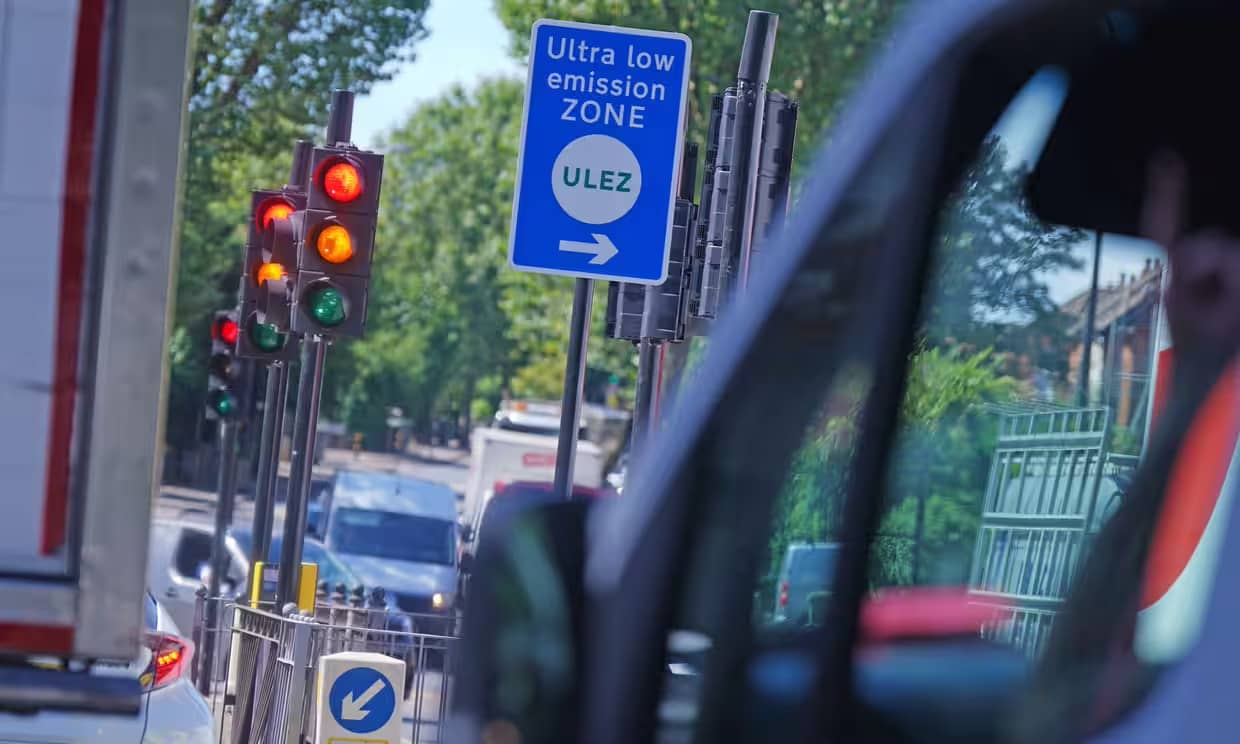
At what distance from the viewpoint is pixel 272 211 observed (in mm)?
13234

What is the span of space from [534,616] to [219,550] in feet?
54.0

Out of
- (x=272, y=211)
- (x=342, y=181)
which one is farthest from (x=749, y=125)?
(x=272, y=211)

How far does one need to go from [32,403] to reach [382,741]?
244 inches

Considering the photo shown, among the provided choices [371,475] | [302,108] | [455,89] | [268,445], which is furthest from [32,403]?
[455,89]

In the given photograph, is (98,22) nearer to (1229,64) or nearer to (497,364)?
(1229,64)

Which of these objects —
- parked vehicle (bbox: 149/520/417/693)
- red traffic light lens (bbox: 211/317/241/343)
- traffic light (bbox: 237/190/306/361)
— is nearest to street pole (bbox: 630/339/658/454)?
traffic light (bbox: 237/190/306/361)

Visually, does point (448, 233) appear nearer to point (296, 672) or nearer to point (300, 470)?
point (300, 470)

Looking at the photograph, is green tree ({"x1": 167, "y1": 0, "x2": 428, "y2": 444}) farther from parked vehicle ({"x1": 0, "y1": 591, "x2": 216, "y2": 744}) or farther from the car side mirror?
the car side mirror

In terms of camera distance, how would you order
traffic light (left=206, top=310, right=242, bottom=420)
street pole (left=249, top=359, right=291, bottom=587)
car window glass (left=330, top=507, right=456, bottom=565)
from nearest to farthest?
1. street pole (left=249, top=359, right=291, bottom=587)
2. traffic light (left=206, top=310, right=242, bottom=420)
3. car window glass (left=330, top=507, right=456, bottom=565)

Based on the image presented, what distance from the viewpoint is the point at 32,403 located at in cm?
328

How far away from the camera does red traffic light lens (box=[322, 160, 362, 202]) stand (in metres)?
11.5

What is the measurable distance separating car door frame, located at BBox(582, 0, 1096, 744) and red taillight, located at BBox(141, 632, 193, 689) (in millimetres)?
5520

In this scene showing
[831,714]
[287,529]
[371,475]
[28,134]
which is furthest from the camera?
[371,475]

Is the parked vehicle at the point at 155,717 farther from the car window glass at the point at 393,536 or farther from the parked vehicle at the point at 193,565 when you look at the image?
the car window glass at the point at 393,536
